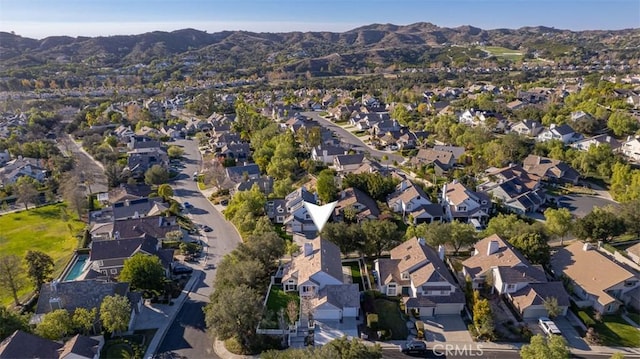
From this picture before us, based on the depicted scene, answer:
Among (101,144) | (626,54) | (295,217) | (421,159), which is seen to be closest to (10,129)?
(101,144)

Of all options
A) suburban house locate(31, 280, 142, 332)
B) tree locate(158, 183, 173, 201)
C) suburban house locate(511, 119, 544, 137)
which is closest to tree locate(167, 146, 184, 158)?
tree locate(158, 183, 173, 201)

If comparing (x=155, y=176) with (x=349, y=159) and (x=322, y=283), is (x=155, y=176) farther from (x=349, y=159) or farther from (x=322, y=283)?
(x=322, y=283)

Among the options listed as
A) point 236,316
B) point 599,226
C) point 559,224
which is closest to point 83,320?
point 236,316

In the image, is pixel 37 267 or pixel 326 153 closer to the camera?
pixel 37 267

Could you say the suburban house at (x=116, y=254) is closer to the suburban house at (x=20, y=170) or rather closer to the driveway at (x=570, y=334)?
the driveway at (x=570, y=334)

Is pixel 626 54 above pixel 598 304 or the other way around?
above

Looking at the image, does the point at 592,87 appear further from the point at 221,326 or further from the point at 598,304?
the point at 221,326
